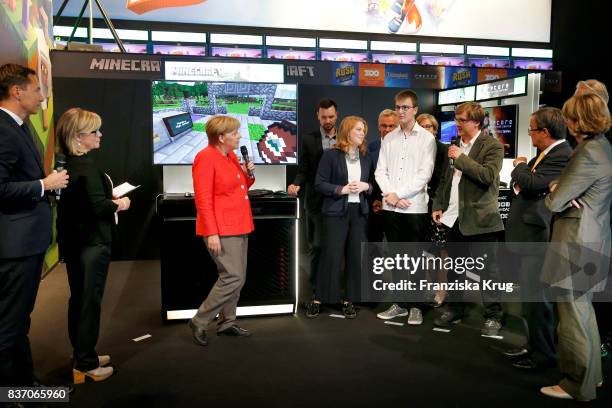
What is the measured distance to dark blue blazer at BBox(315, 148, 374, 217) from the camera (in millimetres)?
3930

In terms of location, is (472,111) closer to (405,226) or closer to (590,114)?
(405,226)

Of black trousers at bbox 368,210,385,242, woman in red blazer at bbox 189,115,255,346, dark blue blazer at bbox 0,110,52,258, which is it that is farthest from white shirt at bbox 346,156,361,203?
dark blue blazer at bbox 0,110,52,258

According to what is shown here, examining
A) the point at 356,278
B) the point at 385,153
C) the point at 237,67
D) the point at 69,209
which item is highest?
→ the point at 237,67

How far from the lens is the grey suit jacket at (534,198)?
294 cm

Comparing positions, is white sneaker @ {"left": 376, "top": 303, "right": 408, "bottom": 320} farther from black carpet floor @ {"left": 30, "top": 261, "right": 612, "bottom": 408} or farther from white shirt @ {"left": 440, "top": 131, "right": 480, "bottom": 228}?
white shirt @ {"left": 440, "top": 131, "right": 480, "bottom": 228}

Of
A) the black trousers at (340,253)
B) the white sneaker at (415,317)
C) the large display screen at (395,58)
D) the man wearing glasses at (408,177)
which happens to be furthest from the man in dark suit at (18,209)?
the large display screen at (395,58)

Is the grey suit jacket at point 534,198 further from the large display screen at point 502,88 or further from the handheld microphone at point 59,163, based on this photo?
the large display screen at point 502,88

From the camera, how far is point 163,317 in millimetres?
3873

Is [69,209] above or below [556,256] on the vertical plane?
above

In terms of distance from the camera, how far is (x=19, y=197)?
2242mm

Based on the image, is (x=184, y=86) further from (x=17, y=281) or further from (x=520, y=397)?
(x=520, y=397)

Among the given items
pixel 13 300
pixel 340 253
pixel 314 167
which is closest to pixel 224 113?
pixel 314 167

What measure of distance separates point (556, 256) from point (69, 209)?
98.7 inches

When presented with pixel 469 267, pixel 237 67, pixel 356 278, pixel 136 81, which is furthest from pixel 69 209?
pixel 136 81
